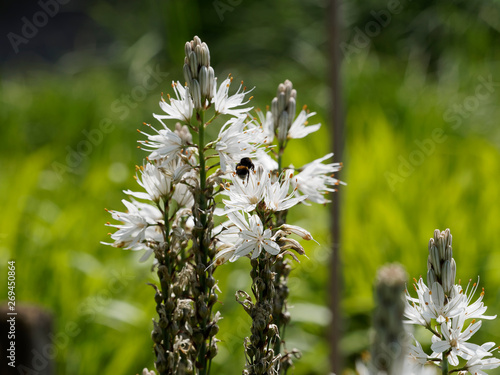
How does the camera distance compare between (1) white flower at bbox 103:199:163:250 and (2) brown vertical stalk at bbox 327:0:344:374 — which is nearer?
(1) white flower at bbox 103:199:163:250

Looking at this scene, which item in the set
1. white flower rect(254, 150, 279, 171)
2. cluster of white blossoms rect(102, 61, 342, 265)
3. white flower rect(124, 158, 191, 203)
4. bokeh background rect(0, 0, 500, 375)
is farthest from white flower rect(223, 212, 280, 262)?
bokeh background rect(0, 0, 500, 375)

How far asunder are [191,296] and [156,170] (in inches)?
8.0

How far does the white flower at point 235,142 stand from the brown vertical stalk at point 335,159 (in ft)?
1.74

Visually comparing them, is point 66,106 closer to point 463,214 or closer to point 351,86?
point 351,86

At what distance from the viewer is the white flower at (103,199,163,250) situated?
1.00 meters

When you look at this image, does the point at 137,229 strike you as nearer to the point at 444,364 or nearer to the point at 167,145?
the point at 167,145

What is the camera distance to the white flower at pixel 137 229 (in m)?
1.00

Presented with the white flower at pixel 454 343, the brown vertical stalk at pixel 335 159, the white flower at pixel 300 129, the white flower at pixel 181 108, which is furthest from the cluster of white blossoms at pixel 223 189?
the brown vertical stalk at pixel 335 159

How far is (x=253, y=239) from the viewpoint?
873 mm

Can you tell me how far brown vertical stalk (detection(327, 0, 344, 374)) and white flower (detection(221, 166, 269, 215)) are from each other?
0.59 metres

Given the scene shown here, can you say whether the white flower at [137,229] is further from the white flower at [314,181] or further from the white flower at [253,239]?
the white flower at [314,181]

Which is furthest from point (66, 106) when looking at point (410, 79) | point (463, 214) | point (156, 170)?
point (156, 170)

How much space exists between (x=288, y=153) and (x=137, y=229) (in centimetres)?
330

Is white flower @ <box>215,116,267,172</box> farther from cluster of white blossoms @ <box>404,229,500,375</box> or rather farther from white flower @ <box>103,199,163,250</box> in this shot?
cluster of white blossoms @ <box>404,229,500,375</box>
